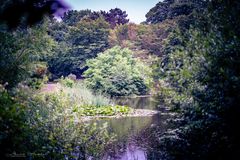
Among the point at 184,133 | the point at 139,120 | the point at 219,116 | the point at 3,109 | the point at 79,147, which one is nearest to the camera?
the point at 3,109

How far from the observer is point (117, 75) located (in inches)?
722

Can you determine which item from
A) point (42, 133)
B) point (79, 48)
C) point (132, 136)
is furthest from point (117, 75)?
point (42, 133)

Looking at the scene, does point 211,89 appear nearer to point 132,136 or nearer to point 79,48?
point 132,136

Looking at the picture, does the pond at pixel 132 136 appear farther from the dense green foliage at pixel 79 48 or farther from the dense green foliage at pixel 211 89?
the dense green foliage at pixel 79 48

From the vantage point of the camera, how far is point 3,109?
2977 millimetres

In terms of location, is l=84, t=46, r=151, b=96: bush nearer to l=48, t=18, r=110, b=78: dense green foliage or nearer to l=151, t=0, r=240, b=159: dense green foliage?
l=48, t=18, r=110, b=78: dense green foliage

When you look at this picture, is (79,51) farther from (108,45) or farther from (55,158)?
(55,158)

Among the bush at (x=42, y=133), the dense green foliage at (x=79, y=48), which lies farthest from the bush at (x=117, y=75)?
the bush at (x=42, y=133)

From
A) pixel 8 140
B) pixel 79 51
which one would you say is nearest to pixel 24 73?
pixel 8 140

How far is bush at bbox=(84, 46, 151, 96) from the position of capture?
18.0 metres

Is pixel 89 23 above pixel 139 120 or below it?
above

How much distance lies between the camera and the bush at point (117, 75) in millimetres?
17953

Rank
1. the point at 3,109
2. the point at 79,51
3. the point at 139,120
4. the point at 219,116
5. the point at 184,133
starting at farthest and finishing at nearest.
→ the point at 79,51 → the point at 139,120 → the point at 184,133 → the point at 219,116 → the point at 3,109

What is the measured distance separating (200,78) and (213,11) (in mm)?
1076
